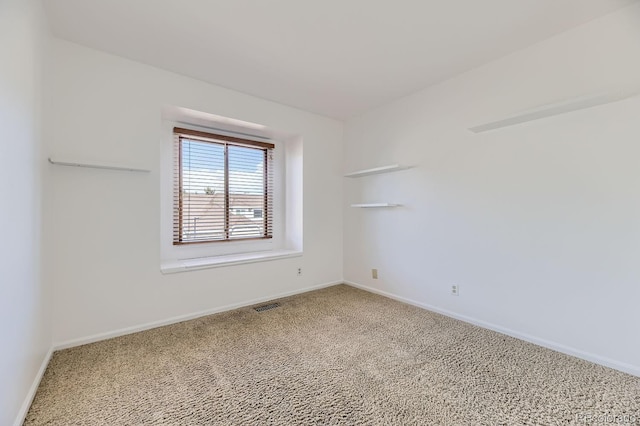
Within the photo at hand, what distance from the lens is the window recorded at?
341 centimetres

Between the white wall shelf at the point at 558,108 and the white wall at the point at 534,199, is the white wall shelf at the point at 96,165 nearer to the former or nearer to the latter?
the white wall at the point at 534,199

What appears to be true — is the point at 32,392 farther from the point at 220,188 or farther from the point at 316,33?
the point at 316,33

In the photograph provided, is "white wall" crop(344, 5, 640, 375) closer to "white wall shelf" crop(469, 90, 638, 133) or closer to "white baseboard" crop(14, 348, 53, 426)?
"white wall shelf" crop(469, 90, 638, 133)

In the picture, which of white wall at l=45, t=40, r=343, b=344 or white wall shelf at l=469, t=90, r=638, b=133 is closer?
white wall shelf at l=469, t=90, r=638, b=133

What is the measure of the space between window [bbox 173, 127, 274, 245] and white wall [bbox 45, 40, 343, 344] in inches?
23.1

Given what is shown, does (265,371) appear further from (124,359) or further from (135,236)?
(135,236)

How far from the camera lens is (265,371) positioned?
6.58 feet

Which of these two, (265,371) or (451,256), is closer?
(265,371)

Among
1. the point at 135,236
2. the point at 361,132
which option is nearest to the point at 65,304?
the point at 135,236

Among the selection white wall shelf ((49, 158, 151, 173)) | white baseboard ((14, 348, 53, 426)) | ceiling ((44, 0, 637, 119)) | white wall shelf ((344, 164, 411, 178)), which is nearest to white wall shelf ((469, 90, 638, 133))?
ceiling ((44, 0, 637, 119))

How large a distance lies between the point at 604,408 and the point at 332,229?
3193 mm

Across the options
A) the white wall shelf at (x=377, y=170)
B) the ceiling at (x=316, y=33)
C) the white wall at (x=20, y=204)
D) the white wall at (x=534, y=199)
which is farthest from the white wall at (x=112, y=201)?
the white wall at (x=534, y=199)

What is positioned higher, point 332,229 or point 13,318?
point 332,229

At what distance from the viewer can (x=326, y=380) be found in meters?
1.89
